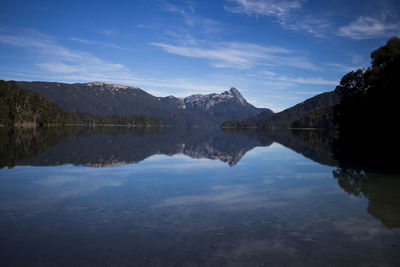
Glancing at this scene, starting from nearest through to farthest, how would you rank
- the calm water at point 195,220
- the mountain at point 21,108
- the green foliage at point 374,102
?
the calm water at point 195,220
the green foliage at point 374,102
the mountain at point 21,108

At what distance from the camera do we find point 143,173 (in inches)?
856

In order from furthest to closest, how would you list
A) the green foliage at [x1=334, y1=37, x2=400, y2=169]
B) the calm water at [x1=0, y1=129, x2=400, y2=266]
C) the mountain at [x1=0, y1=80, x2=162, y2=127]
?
the mountain at [x1=0, y1=80, x2=162, y2=127] < the green foliage at [x1=334, y1=37, x2=400, y2=169] < the calm water at [x1=0, y1=129, x2=400, y2=266]

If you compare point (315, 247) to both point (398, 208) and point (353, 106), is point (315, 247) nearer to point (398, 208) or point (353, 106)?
point (398, 208)

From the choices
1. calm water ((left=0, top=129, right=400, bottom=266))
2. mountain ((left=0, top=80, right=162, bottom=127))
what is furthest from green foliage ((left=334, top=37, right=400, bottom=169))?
mountain ((left=0, top=80, right=162, bottom=127))

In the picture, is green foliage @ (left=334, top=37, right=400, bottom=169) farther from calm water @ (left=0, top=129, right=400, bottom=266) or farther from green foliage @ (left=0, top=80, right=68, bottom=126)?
green foliage @ (left=0, top=80, right=68, bottom=126)

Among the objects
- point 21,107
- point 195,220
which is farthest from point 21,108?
point 195,220

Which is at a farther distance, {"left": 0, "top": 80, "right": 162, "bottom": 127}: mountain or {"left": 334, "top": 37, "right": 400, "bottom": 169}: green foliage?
{"left": 0, "top": 80, "right": 162, "bottom": 127}: mountain

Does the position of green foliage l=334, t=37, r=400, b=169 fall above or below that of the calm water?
above

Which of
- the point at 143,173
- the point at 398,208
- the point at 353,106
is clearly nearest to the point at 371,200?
the point at 398,208

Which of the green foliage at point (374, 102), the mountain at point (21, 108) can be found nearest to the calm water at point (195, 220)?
the green foliage at point (374, 102)

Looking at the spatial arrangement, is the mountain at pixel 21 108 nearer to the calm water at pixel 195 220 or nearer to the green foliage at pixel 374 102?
the calm water at pixel 195 220

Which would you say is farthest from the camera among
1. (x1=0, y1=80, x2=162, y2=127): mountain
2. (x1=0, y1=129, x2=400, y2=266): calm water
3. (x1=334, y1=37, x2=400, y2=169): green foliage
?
(x1=0, y1=80, x2=162, y2=127): mountain

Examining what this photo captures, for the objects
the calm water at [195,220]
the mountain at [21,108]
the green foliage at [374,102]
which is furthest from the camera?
the mountain at [21,108]

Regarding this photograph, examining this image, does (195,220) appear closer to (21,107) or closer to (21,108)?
(21,108)
